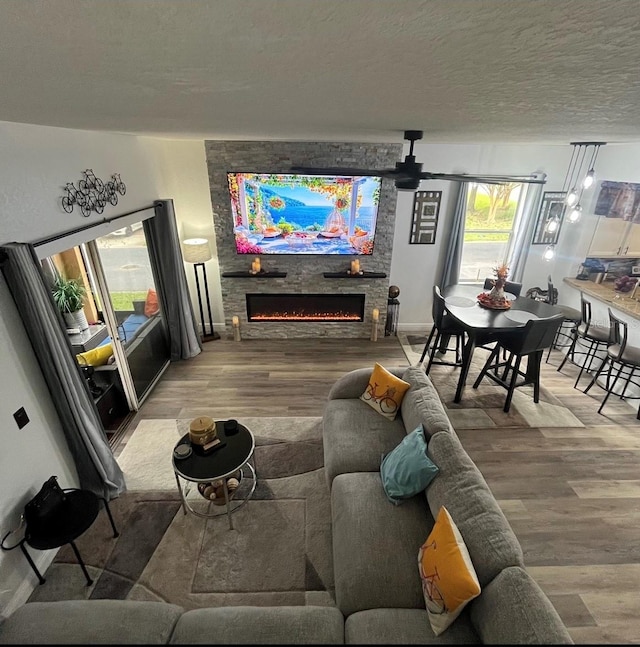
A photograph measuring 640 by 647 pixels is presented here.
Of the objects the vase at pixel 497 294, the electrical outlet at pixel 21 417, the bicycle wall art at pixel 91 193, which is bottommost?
the electrical outlet at pixel 21 417

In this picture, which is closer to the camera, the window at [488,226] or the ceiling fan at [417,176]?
the ceiling fan at [417,176]

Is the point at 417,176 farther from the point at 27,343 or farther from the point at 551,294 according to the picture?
the point at 551,294

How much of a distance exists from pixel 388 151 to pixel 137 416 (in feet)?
14.1

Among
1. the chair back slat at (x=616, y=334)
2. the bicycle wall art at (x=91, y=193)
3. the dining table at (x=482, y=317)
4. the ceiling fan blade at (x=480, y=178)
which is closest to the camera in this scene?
the ceiling fan blade at (x=480, y=178)

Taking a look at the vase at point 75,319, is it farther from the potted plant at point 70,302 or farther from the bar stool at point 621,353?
the bar stool at point 621,353

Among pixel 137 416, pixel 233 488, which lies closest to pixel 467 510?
pixel 233 488

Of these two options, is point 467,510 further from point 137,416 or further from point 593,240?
point 593,240

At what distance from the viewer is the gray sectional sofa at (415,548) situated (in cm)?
154

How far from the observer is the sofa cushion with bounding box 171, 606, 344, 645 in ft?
5.33

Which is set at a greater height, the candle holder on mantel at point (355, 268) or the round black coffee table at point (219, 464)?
the candle holder on mantel at point (355, 268)

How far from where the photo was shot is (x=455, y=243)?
199 inches

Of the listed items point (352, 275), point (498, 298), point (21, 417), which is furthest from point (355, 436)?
point (352, 275)

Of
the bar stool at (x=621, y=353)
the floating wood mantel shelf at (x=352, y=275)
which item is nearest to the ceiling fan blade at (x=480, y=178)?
→ the bar stool at (x=621, y=353)

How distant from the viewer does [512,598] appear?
1534 millimetres
